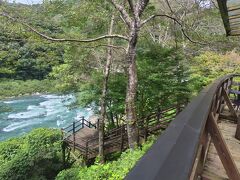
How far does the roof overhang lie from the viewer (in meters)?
2.14

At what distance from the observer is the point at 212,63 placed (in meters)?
13.4

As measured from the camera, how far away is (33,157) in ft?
30.1

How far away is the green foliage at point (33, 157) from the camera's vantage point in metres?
8.76

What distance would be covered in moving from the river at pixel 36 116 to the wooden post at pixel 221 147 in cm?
1449

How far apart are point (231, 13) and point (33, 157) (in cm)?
881

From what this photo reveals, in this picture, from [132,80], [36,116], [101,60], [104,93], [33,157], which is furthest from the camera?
[36,116]

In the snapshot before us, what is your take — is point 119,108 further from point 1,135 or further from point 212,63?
point 1,135

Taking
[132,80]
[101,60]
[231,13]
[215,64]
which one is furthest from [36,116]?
[231,13]

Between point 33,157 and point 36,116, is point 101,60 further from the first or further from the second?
point 36,116

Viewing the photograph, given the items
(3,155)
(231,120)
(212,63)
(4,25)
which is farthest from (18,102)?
(231,120)

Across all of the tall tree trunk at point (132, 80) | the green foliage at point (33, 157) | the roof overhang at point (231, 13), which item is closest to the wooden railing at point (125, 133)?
the green foliage at point (33, 157)

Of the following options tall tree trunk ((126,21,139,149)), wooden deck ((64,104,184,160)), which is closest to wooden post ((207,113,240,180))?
tall tree trunk ((126,21,139,149))

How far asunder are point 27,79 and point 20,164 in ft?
106

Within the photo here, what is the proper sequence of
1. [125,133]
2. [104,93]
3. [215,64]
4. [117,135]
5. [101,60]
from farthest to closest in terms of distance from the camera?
[215,64] < [101,60] < [117,135] < [125,133] < [104,93]
